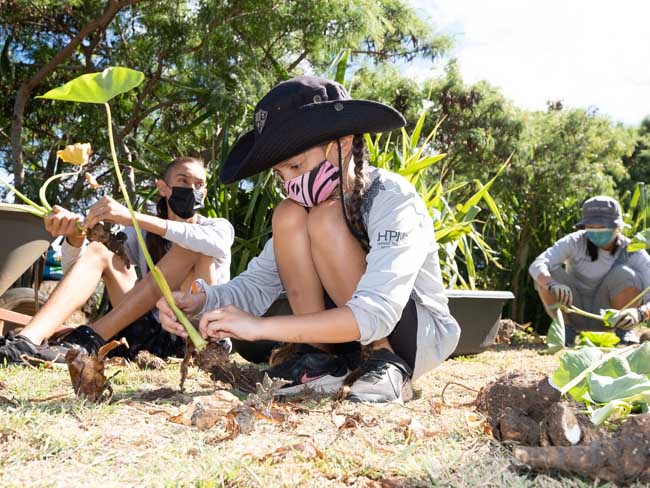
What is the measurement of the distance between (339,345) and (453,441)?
27.2 inches

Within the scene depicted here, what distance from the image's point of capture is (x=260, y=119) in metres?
1.52

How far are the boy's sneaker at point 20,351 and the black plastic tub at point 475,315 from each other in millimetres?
1391

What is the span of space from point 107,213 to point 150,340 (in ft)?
2.15

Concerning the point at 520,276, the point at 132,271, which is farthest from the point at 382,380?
the point at 520,276

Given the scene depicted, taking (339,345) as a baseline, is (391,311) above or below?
above

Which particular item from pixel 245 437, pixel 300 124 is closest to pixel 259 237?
pixel 300 124

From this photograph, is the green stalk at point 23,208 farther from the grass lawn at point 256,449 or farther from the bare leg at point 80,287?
the grass lawn at point 256,449

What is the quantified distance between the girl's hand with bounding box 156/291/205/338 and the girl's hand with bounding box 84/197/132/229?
393 mm

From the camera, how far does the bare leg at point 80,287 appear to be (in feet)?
6.81

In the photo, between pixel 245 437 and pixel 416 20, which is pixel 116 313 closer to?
pixel 245 437

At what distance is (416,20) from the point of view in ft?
23.0

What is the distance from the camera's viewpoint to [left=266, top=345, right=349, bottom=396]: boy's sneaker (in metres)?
1.61

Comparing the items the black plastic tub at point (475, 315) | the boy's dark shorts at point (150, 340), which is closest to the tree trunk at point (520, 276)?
the black plastic tub at point (475, 315)

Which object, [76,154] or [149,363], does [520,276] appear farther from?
[76,154]
